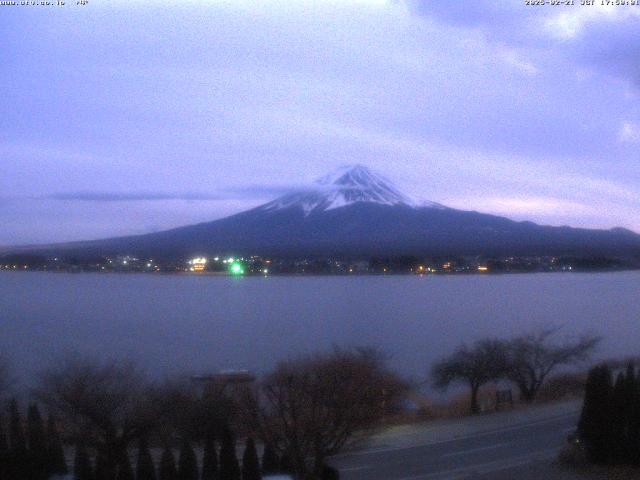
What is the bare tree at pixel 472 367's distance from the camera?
49.9ft

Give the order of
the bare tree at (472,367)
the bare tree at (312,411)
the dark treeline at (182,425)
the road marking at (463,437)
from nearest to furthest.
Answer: the dark treeline at (182,425), the bare tree at (312,411), the road marking at (463,437), the bare tree at (472,367)

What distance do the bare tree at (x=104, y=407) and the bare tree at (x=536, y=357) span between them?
9323 millimetres

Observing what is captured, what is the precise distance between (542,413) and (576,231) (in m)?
19.7

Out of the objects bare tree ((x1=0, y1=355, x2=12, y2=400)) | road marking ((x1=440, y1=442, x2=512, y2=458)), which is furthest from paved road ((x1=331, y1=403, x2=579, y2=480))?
bare tree ((x1=0, y1=355, x2=12, y2=400))

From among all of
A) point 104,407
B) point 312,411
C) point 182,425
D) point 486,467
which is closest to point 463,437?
point 486,467

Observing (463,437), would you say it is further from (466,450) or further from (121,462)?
(121,462)

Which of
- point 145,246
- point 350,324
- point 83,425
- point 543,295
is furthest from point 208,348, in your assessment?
point 543,295

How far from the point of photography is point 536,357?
1639 centimetres

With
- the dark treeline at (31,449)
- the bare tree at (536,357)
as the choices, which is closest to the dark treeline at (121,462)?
the dark treeline at (31,449)

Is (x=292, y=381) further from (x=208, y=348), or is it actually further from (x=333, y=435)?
(x=208, y=348)

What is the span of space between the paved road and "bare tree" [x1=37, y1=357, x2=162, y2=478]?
2.36m

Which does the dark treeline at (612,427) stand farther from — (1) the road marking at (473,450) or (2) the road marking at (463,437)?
(2) the road marking at (463,437)

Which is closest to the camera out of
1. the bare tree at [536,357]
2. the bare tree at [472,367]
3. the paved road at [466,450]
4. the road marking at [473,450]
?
the paved road at [466,450]

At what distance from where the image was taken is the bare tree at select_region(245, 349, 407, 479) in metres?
7.86
